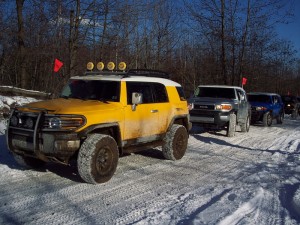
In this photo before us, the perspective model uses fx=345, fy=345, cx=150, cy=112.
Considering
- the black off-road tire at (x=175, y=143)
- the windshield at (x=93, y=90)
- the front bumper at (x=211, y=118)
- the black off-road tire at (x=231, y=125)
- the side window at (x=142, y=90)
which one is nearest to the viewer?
the windshield at (x=93, y=90)

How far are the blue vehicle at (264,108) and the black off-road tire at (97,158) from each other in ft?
42.1

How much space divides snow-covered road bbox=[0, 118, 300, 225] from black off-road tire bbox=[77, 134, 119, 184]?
19 cm

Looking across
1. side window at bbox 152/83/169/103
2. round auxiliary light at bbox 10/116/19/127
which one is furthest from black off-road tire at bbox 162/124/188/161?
round auxiliary light at bbox 10/116/19/127

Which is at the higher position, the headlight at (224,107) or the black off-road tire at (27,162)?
the headlight at (224,107)

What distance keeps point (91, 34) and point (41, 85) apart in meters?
12.7

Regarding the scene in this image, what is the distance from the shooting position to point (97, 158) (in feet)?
18.9

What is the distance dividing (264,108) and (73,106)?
44.5 ft

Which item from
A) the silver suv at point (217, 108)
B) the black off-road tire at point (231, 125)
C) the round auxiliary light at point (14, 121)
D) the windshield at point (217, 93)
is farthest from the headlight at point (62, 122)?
the windshield at point (217, 93)

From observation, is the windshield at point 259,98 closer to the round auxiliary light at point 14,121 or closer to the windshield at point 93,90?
the windshield at point 93,90

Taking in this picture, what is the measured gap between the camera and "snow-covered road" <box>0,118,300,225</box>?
14.8 ft

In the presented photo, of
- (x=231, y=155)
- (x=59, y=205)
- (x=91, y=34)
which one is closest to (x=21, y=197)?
(x=59, y=205)

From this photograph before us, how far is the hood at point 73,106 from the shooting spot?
5594 millimetres

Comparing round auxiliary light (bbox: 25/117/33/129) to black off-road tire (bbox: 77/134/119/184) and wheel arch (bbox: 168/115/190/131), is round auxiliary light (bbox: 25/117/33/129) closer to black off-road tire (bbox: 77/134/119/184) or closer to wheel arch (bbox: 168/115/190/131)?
black off-road tire (bbox: 77/134/119/184)

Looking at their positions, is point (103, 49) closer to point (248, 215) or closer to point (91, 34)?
point (91, 34)
